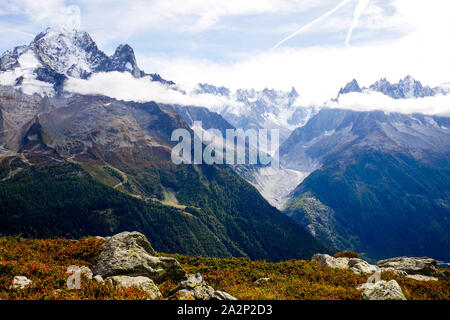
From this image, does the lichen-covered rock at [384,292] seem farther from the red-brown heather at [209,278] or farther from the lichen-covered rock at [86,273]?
the lichen-covered rock at [86,273]

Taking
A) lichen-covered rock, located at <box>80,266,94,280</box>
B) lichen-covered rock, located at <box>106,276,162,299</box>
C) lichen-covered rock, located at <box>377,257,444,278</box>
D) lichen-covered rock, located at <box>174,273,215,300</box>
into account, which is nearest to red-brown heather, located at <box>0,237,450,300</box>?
lichen-covered rock, located at <box>106,276,162,299</box>

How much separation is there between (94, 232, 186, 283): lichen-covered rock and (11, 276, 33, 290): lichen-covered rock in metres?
6.26

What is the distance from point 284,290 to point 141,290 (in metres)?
12.0

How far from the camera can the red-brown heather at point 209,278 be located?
815 inches

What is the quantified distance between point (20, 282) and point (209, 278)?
16.3m

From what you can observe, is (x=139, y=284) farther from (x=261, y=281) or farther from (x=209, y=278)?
(x=261, y=281)

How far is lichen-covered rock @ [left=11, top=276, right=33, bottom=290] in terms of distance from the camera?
20.7m

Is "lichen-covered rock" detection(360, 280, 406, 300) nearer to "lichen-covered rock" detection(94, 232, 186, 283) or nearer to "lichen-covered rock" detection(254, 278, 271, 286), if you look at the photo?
"lichen-covered rock" detection(254, 278, 271, 286)

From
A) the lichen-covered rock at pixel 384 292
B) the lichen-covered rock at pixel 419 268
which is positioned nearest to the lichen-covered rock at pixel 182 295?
the lichen-covered rock at pixel 384 292

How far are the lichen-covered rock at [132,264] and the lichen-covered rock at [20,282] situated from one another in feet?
20.5

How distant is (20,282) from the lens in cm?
2133

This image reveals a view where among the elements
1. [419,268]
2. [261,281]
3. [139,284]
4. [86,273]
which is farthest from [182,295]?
[419,268]

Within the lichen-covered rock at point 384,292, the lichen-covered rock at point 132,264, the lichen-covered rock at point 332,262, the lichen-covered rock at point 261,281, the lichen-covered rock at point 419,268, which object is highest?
the lichen-covered rock at point 384,292
